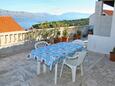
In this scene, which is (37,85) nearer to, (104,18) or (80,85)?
(80,85)

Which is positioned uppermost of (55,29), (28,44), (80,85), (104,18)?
(104,18)

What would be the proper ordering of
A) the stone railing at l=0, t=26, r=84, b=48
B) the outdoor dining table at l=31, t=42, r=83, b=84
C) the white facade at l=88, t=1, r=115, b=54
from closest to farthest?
1. the outdoor dining table at l=31, t=42, r=83, b=84
2. the stone railing at l=0, t=26, r=84, b=48
3. the white facade at l=88, t=1, r=115, b=54

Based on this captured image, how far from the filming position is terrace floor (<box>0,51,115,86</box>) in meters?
4.10

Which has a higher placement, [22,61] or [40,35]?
[40,35]

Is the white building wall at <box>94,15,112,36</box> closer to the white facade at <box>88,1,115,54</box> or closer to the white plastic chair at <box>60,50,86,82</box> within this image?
the white facade at <box>88,1,115,54</box>

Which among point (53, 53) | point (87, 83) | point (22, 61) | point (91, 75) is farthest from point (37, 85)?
point (22, 61)

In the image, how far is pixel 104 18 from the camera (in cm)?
769

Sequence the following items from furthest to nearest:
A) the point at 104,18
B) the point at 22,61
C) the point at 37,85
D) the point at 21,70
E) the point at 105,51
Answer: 1. the point at 104,18
2. the point at 105,51
3. the point at 22,61
4. the point at 21,70
5. the point at 37,85

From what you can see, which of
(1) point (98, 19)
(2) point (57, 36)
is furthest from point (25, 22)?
(1) point (98, 19)

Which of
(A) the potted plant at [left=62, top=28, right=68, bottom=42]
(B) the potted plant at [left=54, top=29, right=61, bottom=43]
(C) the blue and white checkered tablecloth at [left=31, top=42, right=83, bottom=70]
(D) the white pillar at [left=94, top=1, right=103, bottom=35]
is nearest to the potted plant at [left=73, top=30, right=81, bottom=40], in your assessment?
(A) the potted plant at [left=62, top=28, right=68, bottom=42]

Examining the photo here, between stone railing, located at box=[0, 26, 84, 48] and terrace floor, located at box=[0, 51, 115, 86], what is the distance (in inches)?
30.0

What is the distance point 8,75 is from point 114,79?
9.00 ft

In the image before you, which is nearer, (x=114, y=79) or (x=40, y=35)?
(x=114, y=79)

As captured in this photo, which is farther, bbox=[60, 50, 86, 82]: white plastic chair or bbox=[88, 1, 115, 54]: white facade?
bbox=[88, 1, 115, 54]: white facade
